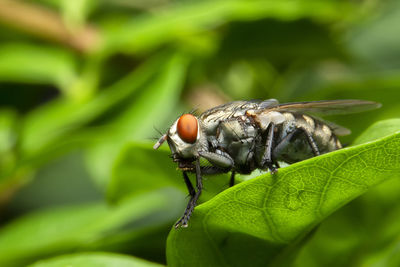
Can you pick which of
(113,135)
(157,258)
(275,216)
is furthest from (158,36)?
(275,216)

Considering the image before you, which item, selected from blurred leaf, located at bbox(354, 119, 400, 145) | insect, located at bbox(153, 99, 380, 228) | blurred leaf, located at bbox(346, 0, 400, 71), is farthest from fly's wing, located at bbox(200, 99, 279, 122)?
blurred leaf, located at bbox(346, 0, 400, 71)

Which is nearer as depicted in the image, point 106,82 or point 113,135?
point 113,135

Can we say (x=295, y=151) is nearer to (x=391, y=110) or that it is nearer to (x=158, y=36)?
(x=391, y=110)

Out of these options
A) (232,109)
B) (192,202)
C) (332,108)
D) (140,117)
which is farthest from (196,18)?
(192,202)

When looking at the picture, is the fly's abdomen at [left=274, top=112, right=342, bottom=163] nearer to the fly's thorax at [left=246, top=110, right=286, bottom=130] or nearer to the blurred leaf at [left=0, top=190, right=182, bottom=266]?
the fly's thorax at [left=246, top=110, right=286, bottom=130]

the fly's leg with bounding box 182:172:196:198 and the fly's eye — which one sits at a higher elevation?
the fly's eye

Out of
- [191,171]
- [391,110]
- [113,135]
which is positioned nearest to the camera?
[191,171]

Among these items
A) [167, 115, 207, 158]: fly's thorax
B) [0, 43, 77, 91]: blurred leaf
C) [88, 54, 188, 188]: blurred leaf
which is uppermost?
[0, 43, 77, 91]: blurred leaf
